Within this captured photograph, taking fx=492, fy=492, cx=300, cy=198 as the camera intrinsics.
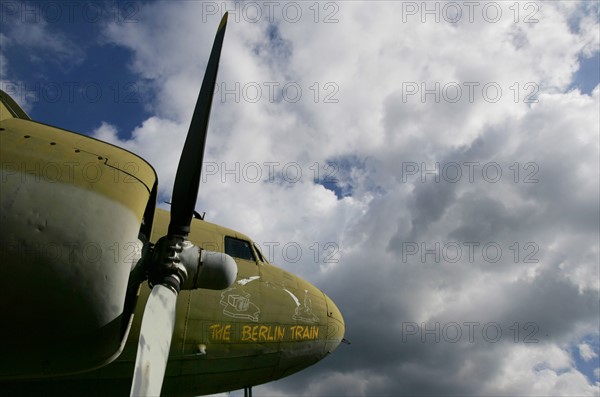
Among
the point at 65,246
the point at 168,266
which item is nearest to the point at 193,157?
the point at 168,266

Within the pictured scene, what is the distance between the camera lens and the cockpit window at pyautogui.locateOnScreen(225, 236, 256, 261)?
14.5 metres

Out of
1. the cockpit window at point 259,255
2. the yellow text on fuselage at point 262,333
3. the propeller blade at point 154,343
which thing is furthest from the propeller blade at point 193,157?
the cockpit window at point 259,255

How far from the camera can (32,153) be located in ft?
24.9

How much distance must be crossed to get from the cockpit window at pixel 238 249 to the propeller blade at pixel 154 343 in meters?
5.41

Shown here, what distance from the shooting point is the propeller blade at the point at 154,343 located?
786 cm

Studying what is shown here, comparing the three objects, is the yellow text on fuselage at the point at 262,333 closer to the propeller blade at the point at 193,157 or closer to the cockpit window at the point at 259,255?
the cockpit window at the point at 259,255

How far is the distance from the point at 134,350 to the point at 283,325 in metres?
3.95

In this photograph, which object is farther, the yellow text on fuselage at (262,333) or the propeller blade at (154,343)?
the yellow text on fuselage at (262,333)

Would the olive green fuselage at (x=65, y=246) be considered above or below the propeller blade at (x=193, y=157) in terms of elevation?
below

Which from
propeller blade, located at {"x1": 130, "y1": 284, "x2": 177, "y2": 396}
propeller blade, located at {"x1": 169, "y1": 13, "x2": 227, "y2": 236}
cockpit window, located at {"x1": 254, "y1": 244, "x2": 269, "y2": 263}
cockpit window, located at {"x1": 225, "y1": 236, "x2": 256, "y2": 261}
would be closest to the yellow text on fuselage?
cockpit window, located at {"x1": 225, "y1": 236, "x2": 256, "y2": 261}

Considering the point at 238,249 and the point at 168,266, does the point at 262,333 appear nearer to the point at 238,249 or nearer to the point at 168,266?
the point at 238,249

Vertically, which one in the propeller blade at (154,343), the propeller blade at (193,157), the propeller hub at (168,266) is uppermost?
the propeller blade at (193,157)

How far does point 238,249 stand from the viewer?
1477 cm

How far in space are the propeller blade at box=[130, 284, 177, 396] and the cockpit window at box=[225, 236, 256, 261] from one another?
541 centimetres
